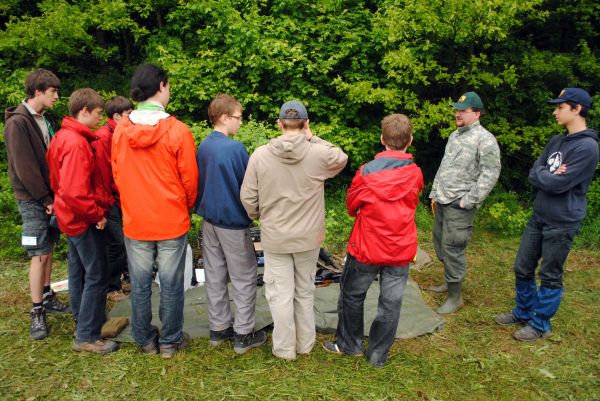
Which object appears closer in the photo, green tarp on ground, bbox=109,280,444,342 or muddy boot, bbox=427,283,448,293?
green tarp on ground, bbox=109,280,444,342

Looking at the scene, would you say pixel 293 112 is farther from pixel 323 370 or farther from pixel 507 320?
pixel 507 320

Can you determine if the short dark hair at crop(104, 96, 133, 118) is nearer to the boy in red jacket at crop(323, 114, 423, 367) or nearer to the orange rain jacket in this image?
the orange rain jacket

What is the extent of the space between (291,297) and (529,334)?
2231mm

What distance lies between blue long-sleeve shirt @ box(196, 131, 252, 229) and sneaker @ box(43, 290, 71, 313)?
2.02 metres

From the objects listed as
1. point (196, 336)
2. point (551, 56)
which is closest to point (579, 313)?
point (196, 336)

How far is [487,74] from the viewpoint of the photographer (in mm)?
6715

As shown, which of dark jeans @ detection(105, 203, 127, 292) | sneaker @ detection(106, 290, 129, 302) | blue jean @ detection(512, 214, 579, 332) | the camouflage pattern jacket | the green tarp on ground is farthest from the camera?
sneaker @ detection(106, 290, 129, 302)

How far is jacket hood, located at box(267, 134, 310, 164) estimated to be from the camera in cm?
305

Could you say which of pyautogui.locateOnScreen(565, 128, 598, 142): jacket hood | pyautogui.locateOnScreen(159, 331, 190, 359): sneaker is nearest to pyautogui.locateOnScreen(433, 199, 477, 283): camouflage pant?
pyautogui.locateOnScreen(565, 128, 598, 142): jacket hood

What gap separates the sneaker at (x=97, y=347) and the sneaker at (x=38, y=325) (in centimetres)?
43

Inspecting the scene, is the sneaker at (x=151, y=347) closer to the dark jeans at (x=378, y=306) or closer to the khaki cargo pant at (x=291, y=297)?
the khaki cargo pant at (x=291, y=297)

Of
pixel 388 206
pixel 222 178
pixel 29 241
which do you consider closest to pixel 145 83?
pixel 222 178

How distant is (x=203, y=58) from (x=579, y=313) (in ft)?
20.9

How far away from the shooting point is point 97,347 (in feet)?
11.6
